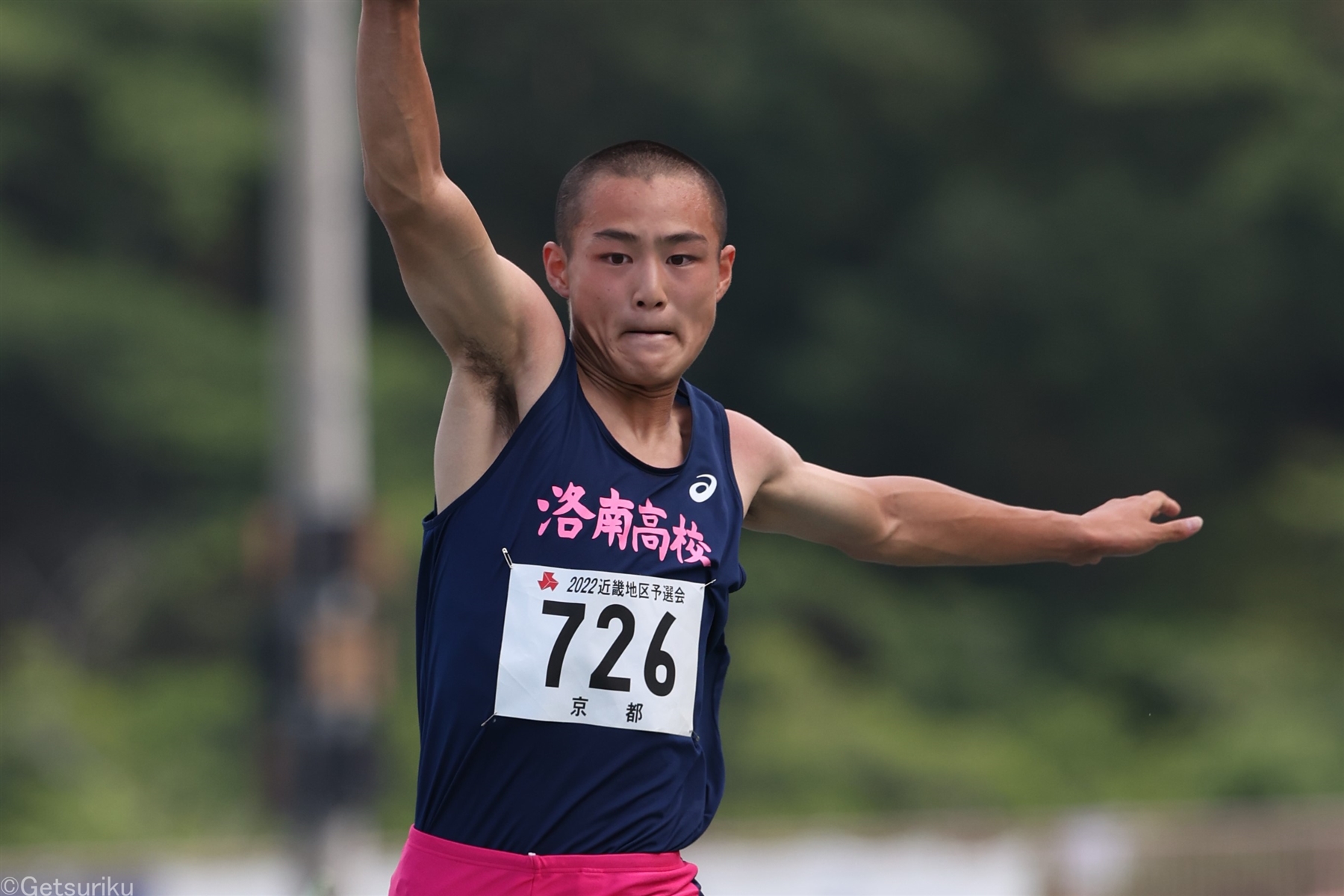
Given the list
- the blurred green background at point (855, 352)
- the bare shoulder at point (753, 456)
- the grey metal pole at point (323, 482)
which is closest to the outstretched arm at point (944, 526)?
the bare shoulder at point (753, 456)

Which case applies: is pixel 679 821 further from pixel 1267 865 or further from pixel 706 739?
pixel 1267 865

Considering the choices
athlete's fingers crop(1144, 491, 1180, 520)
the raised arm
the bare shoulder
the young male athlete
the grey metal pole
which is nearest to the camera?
the raised arm

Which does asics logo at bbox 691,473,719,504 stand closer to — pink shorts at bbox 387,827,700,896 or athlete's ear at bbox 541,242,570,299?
athlete's ear at bbox 541,242,570,299

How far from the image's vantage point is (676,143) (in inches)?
763

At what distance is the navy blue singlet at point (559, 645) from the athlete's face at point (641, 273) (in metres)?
0.11

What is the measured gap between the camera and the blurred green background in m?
17.4

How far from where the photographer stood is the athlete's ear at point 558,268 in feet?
11.3

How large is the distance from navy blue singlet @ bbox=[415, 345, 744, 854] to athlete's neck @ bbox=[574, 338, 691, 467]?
61 millimetres

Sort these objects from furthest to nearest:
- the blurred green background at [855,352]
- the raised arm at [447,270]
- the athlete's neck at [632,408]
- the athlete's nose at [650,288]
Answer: the blurred green background at [855,352], the athlete's neck at [632,408], the athlete's nose at [650,288], the raised arm at [447,270]

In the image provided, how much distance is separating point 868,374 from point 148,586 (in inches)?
310

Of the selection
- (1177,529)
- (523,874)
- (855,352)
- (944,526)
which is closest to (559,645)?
(523,874)

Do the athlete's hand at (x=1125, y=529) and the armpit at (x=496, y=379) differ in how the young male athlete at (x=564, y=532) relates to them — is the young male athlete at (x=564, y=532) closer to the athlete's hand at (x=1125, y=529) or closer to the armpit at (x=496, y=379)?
the armpit at (x=496, y=379)

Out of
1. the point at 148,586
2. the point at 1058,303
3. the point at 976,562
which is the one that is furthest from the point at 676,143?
the point at 976,562

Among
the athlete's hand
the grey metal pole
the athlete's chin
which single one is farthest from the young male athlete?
the grey metal pole
